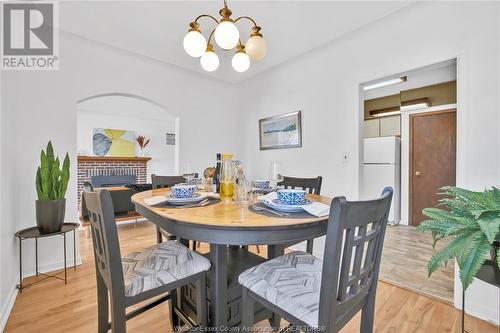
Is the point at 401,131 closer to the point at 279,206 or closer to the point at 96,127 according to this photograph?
the point at 279,206

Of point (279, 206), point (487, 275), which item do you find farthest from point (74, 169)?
point (487, 275)

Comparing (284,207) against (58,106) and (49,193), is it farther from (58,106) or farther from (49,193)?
(58,106)

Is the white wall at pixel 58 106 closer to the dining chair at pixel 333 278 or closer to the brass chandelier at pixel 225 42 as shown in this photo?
the brass chandelier at pixel 225 42

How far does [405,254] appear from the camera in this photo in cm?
278

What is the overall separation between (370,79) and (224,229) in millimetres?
2217

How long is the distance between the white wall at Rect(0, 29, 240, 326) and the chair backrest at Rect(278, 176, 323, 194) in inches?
73.9

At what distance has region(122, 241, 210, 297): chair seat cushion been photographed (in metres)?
1.03

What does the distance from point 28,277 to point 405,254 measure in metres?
3.98

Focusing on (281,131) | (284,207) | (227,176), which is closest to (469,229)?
(284,207)

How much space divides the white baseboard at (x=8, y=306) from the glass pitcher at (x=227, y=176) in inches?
64.3

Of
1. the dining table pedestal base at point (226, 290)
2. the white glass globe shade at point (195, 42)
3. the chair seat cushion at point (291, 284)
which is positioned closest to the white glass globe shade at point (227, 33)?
the white glass globe shade at point (195, 42)

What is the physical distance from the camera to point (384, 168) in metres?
4.25

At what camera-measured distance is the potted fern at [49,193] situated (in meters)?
2.02

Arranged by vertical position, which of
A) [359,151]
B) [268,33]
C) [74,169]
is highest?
[268,33]
